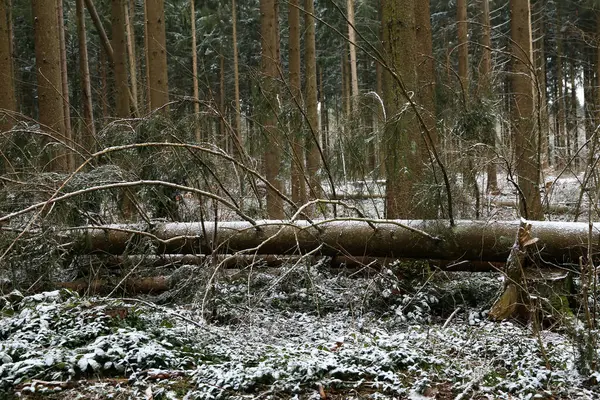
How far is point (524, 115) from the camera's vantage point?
913cm

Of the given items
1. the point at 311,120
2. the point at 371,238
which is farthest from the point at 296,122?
the point at 311,120

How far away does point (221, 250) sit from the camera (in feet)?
21.3

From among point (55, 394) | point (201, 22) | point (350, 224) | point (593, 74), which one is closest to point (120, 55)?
point (350, 224)

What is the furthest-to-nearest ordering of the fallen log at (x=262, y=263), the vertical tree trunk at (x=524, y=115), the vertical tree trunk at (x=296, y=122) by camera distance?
the vertical tree trunk at (x=296, y=122) < the vertical tree trunk at (x=524, y=115) < the fallen log at (x=262, y=263)

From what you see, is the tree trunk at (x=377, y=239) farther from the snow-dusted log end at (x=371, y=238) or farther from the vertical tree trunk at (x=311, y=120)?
the vertical tree trunk at (x=311, y=120)

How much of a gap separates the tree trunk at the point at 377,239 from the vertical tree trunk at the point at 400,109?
0.48 meters

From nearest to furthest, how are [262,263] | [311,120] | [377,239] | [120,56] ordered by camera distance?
[377,239], [262,263], [311,120], [120,56]

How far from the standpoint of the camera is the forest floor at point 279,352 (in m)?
3.50

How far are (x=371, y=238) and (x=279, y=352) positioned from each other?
2282 mm

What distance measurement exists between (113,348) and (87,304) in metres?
0.89

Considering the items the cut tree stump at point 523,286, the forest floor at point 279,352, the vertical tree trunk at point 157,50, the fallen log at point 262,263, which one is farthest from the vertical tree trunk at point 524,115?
the vertical tree trunk at point 157,50

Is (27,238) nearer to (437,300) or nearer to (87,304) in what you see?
(87,304)

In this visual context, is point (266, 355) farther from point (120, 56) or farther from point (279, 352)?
point (120, 56)

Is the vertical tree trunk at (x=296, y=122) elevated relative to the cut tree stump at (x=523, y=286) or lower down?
elevated
